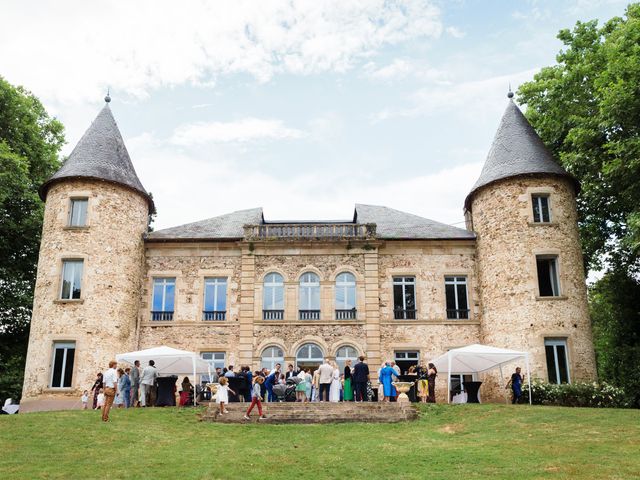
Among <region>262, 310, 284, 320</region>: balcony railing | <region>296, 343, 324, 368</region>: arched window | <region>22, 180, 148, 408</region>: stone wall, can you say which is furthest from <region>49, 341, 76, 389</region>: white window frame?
<region>296, 343, 324, 368</region>: arched window

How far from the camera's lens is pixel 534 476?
11.2m

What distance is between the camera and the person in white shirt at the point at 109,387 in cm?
1628

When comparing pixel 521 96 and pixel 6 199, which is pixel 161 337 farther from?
pixel 521 96

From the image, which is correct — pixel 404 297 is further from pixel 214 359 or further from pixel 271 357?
pixel 214 359

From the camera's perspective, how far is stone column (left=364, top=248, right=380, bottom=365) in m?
24.8

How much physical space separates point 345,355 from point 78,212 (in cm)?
1118

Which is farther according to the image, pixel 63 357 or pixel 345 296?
pixel 345 296

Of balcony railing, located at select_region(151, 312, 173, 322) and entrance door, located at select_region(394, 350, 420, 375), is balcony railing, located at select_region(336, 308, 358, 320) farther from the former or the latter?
balcony railing, located at select_region(151, 312, 173, 322)

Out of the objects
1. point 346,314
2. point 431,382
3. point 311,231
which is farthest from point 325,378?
point 311,231

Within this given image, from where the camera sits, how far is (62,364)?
22875 mm

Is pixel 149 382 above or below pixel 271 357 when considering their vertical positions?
below

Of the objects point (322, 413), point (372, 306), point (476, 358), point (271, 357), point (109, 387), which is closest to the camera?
point (109, 387)

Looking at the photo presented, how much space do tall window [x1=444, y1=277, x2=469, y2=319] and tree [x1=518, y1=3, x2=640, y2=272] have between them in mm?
5493

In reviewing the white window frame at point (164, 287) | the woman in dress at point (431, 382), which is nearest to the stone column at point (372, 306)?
the woman in dress at point (431, 382)
